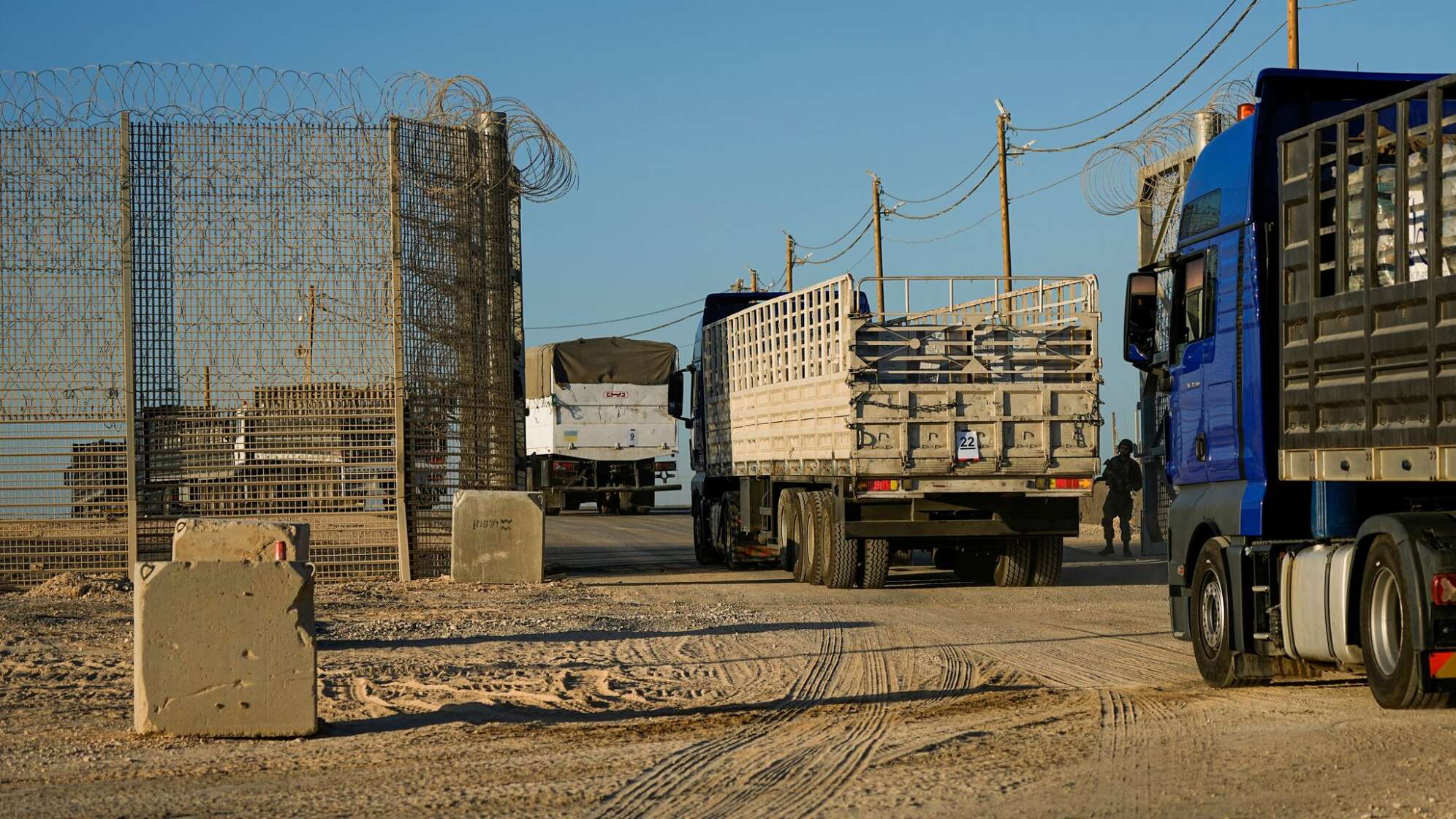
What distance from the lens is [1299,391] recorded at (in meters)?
9.82

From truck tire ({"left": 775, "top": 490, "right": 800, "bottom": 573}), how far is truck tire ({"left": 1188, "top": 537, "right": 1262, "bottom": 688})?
10353 mm

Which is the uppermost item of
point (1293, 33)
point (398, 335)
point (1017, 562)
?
point (1293, 33)

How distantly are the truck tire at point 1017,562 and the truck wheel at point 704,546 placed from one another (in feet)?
20.2

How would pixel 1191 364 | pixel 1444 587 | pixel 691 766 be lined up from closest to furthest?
pixel 691 766
pixel 1444 587
pixel 1191 364

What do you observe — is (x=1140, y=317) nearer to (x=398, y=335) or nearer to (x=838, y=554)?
(x=838, y=554)

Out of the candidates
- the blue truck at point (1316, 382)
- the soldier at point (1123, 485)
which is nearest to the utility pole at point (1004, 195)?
the soldier at point (1123, 485)

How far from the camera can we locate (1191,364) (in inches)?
468

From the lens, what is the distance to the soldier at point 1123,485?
26.7 metres

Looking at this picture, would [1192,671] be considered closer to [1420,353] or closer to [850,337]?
[1420,353]

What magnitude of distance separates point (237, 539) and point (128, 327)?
352 inches

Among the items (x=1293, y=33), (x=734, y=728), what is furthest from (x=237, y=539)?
(x=1293, y=33)

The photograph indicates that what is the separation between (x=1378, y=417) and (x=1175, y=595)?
3.45 meters

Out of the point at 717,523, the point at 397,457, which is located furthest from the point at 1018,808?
the point at 717,523

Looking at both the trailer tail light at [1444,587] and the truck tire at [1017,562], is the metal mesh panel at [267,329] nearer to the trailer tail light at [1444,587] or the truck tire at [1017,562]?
the truck tire at [1017,562]
